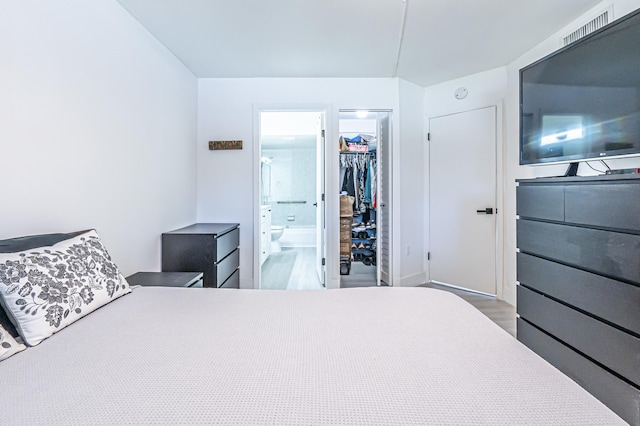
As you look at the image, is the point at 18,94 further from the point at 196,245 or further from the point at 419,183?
the point at 419,183

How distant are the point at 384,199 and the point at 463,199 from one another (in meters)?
0.87

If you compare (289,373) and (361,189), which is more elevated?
(361,189)

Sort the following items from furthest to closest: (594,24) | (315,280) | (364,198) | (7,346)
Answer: (364,198) → (315,280) → (594,24) → (7,346)

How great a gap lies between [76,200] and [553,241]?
8.87ft

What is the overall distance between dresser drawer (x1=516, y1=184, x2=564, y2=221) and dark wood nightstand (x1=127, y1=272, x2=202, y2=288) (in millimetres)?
2219

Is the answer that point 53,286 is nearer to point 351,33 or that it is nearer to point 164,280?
point 164,280

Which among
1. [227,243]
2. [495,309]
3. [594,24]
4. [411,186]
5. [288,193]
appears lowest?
[495,309]

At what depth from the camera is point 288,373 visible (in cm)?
74

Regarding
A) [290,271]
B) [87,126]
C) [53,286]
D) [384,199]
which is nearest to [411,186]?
[384,199]

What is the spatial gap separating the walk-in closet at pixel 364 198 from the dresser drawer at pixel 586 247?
171cm

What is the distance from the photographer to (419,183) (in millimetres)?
3607

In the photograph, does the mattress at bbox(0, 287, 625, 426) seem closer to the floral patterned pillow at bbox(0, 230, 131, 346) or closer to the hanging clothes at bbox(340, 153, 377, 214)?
the floral patterned pillow at bbox(0, 230, 131, 346)

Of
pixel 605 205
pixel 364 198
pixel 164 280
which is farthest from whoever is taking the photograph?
pixel 364 198

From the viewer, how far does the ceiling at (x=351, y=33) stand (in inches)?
82.7
